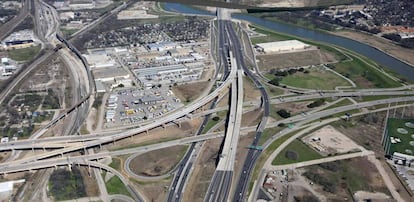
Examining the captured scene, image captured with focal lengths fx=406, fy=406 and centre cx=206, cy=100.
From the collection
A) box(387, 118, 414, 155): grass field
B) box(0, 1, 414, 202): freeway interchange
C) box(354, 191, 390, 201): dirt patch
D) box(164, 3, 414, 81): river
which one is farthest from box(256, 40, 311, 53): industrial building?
box(354, 191, 390, 201): dirt patch

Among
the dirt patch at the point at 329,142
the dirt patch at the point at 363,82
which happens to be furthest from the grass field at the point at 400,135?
the dirt patch at the point at 363,82

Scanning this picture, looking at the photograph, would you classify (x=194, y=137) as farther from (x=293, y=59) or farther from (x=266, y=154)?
(x=293, y=59)

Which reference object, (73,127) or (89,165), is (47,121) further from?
(89,165)

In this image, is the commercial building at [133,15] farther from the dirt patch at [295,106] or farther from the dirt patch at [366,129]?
the dirt patch at [366,129]

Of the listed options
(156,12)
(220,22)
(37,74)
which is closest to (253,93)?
(37,74)

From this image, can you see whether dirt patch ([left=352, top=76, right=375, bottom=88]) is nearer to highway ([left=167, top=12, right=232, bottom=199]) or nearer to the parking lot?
highway ([left=167, top=12, right=232, bottom=199])

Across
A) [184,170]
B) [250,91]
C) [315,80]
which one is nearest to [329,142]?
[184,170]

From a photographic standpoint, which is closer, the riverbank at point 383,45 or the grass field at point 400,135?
the grass field at point 400,135
